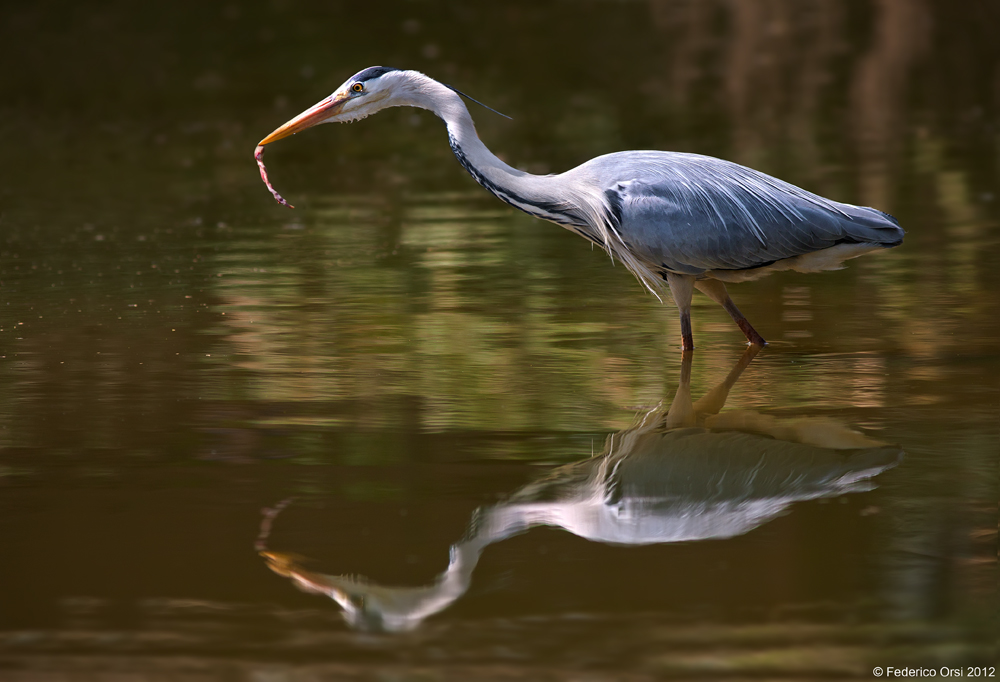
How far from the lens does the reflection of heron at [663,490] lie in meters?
4.92

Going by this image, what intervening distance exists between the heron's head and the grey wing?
1.45 meters

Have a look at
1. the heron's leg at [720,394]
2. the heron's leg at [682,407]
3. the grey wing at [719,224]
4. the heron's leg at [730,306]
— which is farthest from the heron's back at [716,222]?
the heron's leg at [682,407]

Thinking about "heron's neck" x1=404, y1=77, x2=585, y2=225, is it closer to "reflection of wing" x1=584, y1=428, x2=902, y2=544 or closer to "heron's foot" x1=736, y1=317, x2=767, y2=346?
"heron's foot" x1=736, y1=317, x2=767, y2=346

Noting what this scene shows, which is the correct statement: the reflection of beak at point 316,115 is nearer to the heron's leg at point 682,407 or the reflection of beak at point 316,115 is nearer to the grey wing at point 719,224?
the grey wing at point 719,224

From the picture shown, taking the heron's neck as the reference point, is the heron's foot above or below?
below

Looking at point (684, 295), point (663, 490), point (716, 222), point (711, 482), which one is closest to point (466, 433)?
point (663, 490)

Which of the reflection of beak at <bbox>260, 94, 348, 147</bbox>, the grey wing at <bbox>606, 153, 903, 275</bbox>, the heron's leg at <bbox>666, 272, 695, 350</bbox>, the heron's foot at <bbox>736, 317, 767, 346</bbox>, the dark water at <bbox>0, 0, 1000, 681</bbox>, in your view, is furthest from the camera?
the reflection of beak at <bbox>260, 94, 348, 147</bbox>

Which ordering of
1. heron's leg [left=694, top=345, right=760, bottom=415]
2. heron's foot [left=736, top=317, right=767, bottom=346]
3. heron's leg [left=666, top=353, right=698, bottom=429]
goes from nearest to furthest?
heron's leg [left=666, top=353, right=698, bottom=429]
heron's leg [left=694, top=345, right=760, bottom=415]
heron's foot [left=736, top=317, right=767, bottom=346]

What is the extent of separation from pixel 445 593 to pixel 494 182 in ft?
12.5

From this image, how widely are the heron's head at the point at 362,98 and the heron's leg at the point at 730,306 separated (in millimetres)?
2107

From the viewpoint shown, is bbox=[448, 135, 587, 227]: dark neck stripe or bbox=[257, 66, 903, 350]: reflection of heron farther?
bbox=[448, 135, 587, 227]: dark neck stripe

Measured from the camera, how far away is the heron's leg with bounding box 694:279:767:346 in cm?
827

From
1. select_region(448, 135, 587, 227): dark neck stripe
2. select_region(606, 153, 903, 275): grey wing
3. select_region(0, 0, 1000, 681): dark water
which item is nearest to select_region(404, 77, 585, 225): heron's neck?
select_region(448, 135, 587, 227): dark neck stripe

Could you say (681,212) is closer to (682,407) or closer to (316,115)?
(682,407)
